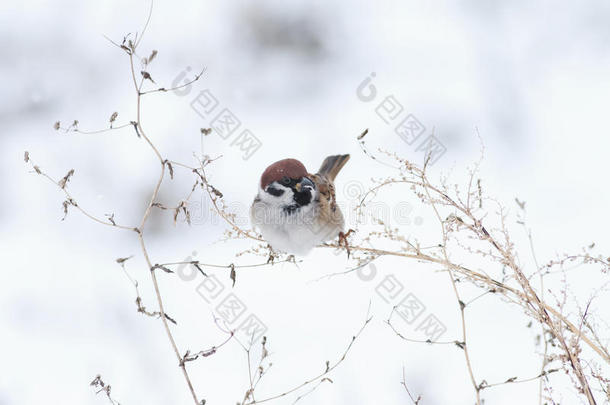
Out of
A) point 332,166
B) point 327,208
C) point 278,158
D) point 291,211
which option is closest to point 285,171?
point 291,211

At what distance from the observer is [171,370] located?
9.81 feet

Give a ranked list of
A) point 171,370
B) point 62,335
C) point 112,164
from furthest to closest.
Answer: point 112,164 < point 62,335 < point 171,370

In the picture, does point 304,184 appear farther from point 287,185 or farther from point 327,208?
point 327,208

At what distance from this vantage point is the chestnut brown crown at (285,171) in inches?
100.0

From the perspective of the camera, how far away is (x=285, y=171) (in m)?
2.54

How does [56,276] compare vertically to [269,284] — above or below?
above

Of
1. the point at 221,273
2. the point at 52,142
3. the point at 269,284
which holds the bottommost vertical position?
the point at 269,284

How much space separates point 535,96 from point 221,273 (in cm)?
297

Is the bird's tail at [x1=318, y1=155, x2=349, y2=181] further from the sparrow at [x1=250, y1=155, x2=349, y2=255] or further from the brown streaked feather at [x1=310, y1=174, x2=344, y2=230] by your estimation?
the sparrow at [x1=250, y1=155, x2=349, y2=255]

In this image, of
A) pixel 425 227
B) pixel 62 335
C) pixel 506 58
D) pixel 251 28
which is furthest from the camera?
pixel 251 28

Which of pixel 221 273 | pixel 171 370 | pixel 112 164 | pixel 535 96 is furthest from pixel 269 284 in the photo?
pixel 535 96

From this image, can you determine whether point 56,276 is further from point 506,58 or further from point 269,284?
point 506,58

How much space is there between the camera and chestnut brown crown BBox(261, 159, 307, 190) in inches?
100.0

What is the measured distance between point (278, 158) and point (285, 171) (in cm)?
209
